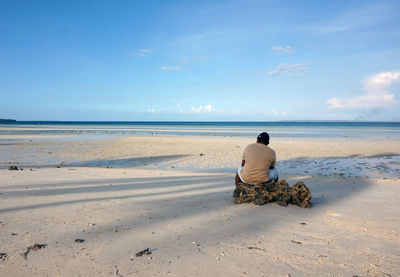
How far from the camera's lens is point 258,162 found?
20.7ft

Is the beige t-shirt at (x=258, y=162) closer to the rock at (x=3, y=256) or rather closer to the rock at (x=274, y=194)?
the rock at (x=274, y=194)

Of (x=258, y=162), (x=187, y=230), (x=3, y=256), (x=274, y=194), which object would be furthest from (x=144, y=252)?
(x=274, y=194)

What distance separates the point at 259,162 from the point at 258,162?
0.02 metres

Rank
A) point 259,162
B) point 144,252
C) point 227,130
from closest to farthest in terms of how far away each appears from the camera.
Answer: point 144,252
point 259,162
point 227,130

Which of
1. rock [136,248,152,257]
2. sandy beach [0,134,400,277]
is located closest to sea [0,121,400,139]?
sandy beach [0,134,400,277]

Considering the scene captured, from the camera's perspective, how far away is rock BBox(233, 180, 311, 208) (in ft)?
20.5

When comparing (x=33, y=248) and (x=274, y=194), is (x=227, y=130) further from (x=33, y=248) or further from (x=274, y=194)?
(x=33, y=248)

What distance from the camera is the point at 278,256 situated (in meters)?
3.84

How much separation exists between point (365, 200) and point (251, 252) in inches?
178

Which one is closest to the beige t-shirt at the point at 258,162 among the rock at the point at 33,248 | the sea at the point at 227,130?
the rock at the point at 33,248

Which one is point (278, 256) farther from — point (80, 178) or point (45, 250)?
point (80, 178)

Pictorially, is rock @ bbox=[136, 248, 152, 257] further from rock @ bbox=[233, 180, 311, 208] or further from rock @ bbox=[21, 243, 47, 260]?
rock @ bbox=[233, 180, 311, 208]

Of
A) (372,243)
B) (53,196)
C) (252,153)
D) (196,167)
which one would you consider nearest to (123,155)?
(196,167)

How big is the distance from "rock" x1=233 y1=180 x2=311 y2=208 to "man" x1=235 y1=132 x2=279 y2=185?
0.49 feet
